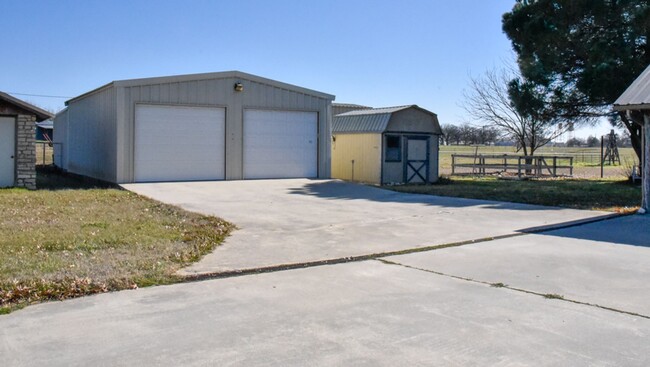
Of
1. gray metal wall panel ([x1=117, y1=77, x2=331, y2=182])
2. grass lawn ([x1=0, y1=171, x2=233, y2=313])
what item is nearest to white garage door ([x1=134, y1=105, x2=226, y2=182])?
gray metal wall panel ([x1=117, y1=77, x2=331, y2=182])

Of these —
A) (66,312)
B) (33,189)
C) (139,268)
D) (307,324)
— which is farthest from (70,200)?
(307,324)

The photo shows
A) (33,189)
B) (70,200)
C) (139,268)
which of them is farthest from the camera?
(33,189)

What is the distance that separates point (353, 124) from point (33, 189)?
11.5 meters

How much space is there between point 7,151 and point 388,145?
1253cm

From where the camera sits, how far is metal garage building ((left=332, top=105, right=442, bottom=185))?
21906mm

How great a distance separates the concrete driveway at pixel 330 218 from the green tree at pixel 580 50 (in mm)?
8490

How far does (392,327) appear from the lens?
4.85 m

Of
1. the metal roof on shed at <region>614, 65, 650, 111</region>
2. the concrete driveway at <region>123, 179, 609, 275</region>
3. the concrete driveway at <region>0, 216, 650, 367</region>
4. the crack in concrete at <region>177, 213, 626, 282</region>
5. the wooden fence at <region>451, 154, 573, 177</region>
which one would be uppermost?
the metal roof on shed at <region>614, 65, 650, 111</region>

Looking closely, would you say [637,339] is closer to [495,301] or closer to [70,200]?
[495,301]

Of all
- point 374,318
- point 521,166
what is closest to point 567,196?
point 521,166

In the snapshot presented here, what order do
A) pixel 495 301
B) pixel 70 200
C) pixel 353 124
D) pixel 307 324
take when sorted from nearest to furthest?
1. pixel 307 324
2. pixel 495 301
3. pixel 70 200
4. pixel 353 124

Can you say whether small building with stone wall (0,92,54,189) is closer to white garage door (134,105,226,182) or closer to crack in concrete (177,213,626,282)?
white garage door (134,105,226,182)

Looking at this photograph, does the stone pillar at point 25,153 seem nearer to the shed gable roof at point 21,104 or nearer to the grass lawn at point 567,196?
the shed gable roof at point 21,104

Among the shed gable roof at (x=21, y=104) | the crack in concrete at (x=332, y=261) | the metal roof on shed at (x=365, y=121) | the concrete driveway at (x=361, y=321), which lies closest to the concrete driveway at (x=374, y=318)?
the concrete driveway at (x=361, y=321)
